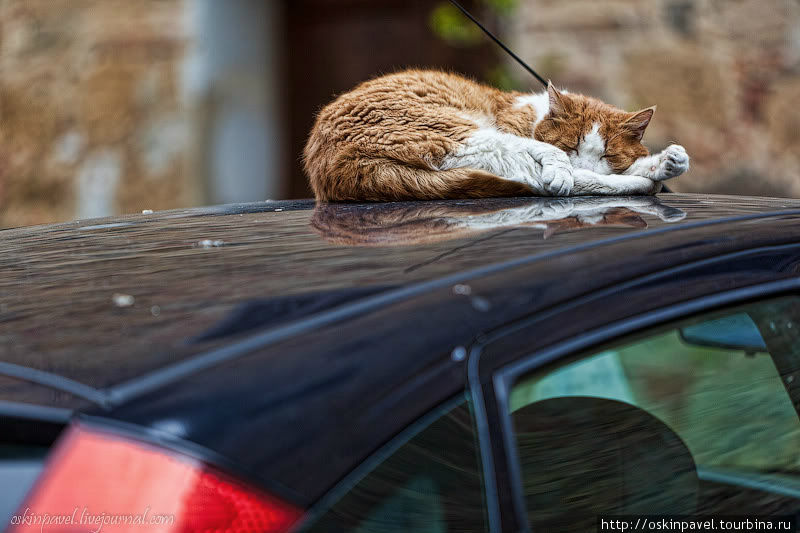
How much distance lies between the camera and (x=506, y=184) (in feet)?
8.94

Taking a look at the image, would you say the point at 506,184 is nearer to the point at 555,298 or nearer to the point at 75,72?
the point at 555,298

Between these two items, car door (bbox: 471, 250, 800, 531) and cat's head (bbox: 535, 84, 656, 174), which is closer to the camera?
car door (bbox: 471, 250, 800, 531)

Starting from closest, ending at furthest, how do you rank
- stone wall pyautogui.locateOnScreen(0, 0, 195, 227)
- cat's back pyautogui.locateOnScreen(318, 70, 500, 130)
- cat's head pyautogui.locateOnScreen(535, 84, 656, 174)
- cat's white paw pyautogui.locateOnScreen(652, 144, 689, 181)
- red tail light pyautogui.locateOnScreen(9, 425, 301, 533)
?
1. red tail light pyautogui.locateOnScreen(9, 425, 301, 533)
2. cat's white paw pyautogui.locateOnScreen(652, 144, 689, 181)
3. cat's back pyautogui.locateOnScreen(318, 70, 500, 130)
4. cat's head pyautogui.locateOnScreen(535, 84, 656, 174)
5. stone wall pyautogui.locateOnScreen(0, 0, 195, 227)

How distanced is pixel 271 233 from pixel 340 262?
379 millimetres

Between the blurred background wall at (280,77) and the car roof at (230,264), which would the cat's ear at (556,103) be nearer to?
the car roof at (230,264)

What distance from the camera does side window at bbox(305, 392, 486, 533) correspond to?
991mm

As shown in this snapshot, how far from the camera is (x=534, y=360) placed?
1.12m

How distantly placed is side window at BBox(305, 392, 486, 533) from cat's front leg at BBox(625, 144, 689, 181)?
1975 mm

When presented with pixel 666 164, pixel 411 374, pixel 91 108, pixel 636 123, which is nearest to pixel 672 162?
pixel 666 164

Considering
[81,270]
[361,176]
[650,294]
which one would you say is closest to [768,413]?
[650,294]

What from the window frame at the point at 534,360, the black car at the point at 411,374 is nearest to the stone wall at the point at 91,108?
the black car at the point at 411,374

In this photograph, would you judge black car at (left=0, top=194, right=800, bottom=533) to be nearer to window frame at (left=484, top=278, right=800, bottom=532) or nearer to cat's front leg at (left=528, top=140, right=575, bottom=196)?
window frame at (left=484, top=278, right=800, bottom=532)

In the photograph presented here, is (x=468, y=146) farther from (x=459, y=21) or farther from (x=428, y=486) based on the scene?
(x=459, y=21)

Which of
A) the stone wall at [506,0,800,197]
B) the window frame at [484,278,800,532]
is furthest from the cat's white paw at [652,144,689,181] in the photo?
the stone wall at [506,0,800,197]
